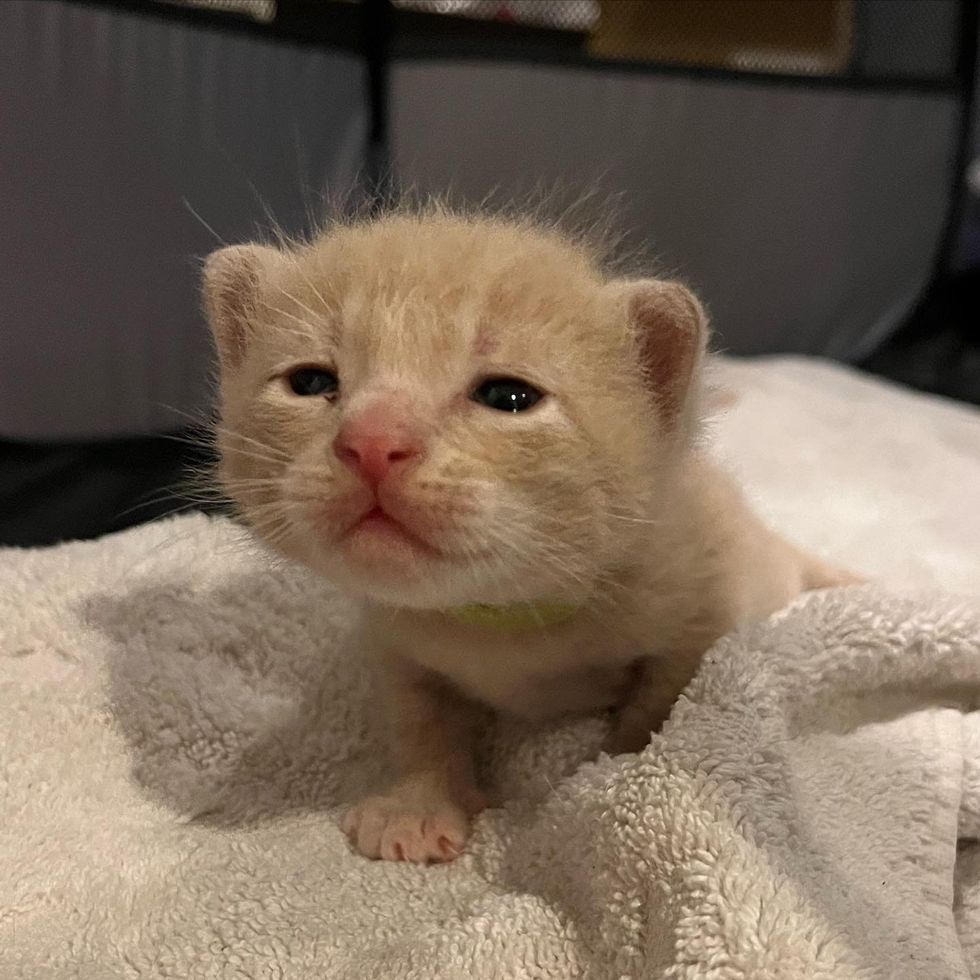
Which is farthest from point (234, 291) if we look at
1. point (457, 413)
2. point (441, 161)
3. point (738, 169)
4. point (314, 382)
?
point (738, 169)

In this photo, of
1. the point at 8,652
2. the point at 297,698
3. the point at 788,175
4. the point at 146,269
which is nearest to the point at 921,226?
the point at 788,175

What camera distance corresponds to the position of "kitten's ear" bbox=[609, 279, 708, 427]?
0.80 metres

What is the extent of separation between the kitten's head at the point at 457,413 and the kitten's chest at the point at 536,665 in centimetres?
9

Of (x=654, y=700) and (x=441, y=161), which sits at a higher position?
(x=441, y=161)

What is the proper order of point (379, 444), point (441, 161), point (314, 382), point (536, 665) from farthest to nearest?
1. point (441, 161)
2. point (536, 665)
3. point (314, 382)
4. point (379, 444)

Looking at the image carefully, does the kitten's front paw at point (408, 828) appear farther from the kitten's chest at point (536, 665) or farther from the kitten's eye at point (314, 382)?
the kitten's eye at point (314, 382)

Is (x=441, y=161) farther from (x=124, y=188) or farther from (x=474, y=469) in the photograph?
(x=474, y=469)

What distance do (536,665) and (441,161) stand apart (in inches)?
56.5

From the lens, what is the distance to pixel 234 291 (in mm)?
917

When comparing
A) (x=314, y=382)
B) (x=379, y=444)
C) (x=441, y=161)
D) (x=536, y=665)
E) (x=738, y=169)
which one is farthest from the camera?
(x=738, y=169)

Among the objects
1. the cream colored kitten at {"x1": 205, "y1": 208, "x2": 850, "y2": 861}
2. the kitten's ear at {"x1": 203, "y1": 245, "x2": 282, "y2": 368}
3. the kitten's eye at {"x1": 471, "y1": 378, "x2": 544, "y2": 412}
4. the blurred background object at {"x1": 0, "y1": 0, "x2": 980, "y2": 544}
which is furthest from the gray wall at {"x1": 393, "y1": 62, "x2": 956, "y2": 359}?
the kitten's eye at {"x1": 471, "y1": 378, "x2": 544, "y2": 412}

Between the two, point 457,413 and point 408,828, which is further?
point 408,828

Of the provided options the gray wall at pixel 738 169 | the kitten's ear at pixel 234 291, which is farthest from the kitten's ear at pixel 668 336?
the gray wall at pixel 738 169

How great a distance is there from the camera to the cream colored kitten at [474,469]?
704 mm
